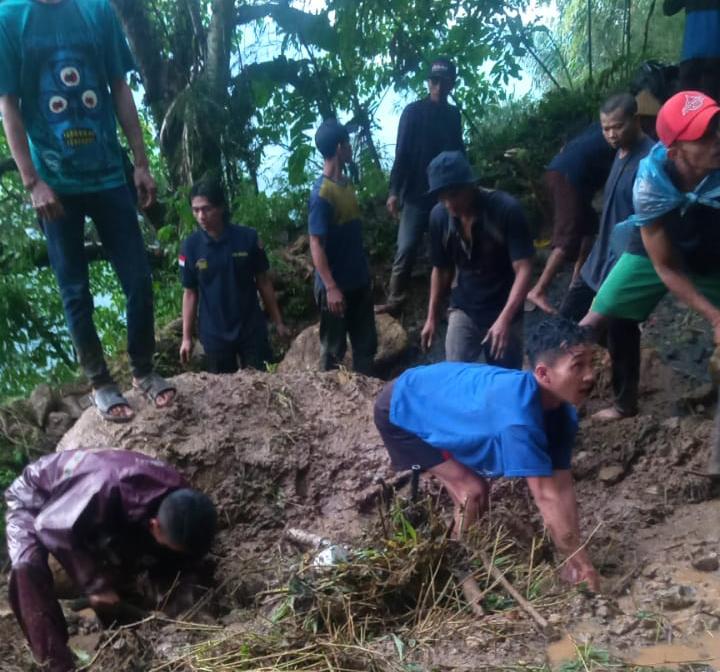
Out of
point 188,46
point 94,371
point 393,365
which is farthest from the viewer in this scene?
point 188,46

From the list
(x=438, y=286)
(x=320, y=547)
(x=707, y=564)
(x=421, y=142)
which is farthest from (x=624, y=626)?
(x=421, y=142)

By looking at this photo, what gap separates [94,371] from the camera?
4.61 meters

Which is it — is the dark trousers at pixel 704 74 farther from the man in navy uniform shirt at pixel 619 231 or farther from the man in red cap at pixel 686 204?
the man in red cap at pixel 686 204

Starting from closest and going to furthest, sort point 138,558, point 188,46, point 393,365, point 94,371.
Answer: point 138,558 < point 94,371 < point 393,365 < point 188,46

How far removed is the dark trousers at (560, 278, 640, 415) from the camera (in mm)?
4832

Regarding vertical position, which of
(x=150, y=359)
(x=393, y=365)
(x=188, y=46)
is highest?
(x=188, y=46)

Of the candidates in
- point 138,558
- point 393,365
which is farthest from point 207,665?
point 393,365

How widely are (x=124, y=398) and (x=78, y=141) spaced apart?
143 cm

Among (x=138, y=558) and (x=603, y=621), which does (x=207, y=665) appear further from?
(x=603, y=621)

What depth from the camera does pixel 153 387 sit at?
4.77 meters

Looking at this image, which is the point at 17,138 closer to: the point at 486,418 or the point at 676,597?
the point at 486,418

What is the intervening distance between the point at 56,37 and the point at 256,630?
2978 mm

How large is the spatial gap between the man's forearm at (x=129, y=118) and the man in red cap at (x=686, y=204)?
2.52 m

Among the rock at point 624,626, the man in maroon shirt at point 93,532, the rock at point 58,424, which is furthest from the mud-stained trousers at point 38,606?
the rock at point 58,424
